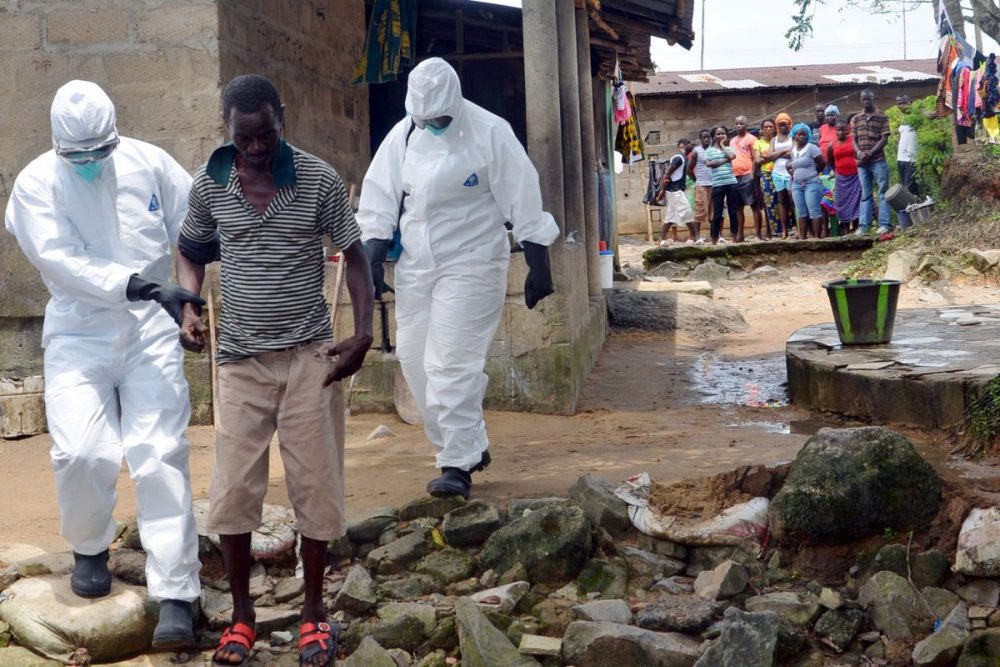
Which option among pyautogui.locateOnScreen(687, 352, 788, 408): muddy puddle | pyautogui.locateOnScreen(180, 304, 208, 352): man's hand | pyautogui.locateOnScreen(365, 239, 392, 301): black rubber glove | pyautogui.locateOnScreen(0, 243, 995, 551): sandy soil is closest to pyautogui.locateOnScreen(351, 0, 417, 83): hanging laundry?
pyautogui.locateOnScreen(0, 243, 995, 551): sandy soil

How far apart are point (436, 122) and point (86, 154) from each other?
68.0 inches

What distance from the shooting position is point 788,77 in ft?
79.2

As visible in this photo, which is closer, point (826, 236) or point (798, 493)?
point (798, 493)

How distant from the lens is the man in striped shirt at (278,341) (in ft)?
12.4

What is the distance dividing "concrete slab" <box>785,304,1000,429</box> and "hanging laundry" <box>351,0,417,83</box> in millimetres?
3834

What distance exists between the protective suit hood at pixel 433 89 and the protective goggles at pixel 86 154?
5.11 ft

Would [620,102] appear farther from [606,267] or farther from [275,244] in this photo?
[275,244]

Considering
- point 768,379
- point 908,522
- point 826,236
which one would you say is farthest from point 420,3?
point 826,236

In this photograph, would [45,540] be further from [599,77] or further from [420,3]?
[599,77]

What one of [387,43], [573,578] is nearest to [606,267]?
[387,43]

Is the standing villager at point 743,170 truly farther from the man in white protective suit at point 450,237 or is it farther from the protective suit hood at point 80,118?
the protective suit hood at point 80,118

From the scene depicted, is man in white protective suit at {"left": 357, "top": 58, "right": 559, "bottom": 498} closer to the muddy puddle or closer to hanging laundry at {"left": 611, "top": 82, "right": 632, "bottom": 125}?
the muddy puddle

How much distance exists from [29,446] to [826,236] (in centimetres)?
1315

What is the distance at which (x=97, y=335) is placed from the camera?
4.03m
